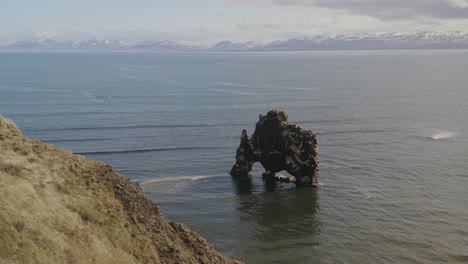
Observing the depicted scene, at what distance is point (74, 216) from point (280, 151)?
57885 millimetres

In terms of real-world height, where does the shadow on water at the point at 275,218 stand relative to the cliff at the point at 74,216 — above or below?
below

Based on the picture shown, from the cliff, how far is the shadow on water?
21873 millimetres

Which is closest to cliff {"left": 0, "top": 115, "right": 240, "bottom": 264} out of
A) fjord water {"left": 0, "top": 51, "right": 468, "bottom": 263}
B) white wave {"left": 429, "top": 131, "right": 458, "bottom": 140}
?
fjord water {"left": 0, "top": 51, "right": 468, "bottom": 263}

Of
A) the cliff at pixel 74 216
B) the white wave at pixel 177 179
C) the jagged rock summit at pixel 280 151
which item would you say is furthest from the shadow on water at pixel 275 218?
the cliff at pixel 74 216

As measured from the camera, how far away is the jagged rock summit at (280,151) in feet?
282

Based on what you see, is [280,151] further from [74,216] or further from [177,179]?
[74,216]

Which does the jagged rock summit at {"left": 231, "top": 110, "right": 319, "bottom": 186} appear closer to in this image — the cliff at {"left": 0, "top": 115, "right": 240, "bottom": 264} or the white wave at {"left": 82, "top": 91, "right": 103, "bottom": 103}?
the cliff at {"left": 0, "top": 115, "right": 240, "bottom": 264}

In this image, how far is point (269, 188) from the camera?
85.6 metres

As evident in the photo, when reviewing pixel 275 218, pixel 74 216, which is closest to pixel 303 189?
pixel 275 218

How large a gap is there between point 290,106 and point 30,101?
91.6 m

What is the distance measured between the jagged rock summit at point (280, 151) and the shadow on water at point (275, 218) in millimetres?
2693

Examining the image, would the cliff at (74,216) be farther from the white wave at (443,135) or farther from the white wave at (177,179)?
the white wave at (443,135)

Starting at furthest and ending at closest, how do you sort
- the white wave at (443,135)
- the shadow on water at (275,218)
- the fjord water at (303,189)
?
the white wave at (443,135) → the fjord water at (303,189) → the shadow on water at (275,218)

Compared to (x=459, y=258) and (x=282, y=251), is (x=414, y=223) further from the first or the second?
(x=282, y=251)
